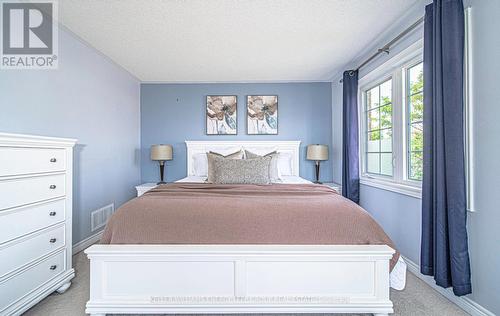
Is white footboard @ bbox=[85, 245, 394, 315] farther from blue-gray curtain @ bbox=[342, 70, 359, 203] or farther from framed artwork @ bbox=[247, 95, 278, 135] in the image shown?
framed artwork @ bbox=[247, 95, 278, 135]

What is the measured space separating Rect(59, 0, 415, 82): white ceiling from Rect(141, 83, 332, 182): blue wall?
1.73 ft

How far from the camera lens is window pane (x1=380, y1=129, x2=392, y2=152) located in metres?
2.74

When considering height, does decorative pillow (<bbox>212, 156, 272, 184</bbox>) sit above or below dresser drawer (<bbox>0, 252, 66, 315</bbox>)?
above

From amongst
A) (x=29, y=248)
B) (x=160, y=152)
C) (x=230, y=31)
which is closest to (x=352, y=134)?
(x=230, y=31)

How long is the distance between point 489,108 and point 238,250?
6.00 feet

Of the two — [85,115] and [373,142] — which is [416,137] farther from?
[85,115]

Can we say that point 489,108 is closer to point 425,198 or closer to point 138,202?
point 425,198

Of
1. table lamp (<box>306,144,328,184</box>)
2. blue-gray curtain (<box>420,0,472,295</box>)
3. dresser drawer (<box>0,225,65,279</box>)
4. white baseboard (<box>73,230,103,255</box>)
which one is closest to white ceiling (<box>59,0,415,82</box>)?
blue-gray curtain (<box>420,0,472,295</box>)

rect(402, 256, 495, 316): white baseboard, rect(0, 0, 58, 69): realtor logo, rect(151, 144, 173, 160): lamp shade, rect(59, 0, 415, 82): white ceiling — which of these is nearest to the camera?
rect(402, 256, 495, 316): white baseboard

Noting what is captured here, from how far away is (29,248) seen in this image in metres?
1.62

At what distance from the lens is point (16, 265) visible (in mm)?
1530

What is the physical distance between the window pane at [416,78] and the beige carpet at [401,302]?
1743 mm

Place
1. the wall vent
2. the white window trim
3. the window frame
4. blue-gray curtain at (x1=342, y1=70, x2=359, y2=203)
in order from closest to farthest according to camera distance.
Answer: the white window trim, the window frame, the wall vent, blue-gray curtain at (x1=342, y1=70, x2=359, y2=203)

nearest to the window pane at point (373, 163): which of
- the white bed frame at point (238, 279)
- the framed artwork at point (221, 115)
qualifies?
the white bed frame at point (238, 279)
